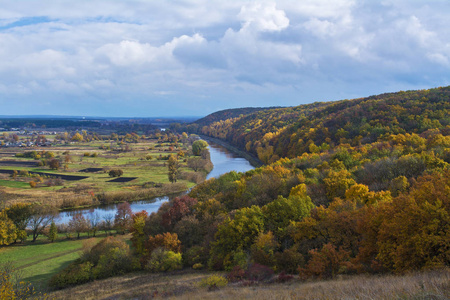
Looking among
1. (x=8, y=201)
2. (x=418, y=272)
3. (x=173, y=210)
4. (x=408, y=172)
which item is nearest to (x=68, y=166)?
(x=8, y=201)

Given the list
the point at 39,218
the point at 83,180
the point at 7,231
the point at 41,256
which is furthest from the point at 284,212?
the point at 83,180

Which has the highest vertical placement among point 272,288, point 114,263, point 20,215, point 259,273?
point 272,288

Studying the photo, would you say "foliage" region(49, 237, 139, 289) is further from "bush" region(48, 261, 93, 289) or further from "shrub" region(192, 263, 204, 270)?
"shrub" region(192, 263, 204, 270)

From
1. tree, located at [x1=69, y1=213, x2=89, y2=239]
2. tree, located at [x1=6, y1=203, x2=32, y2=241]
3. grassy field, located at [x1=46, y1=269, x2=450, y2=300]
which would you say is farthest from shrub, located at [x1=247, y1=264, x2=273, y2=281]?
tree, located at [x1=6, y1=203, x2=32, y2=241]

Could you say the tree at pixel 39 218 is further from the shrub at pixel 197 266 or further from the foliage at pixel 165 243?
the shrub at pixel 197 266

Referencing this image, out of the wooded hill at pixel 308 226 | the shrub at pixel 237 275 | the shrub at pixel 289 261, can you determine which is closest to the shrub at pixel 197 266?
the wooded hill at pixel 308 226

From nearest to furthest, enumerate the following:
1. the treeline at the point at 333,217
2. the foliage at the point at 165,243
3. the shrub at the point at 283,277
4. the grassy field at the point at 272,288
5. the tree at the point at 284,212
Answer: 1. the grassy field at the point at 272,288
2. the treeline at the point at 333,217
3. the shrub at the point at 283,277
4. the tree at the point at 284,212
5. the foliage at the point at 165,243

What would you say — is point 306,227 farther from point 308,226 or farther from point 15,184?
point 15,184

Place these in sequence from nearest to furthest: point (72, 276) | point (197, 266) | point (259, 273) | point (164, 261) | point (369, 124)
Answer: point (259, 273), point (72, 276), point (197, 266), point (164, 261), point (369, 124)
